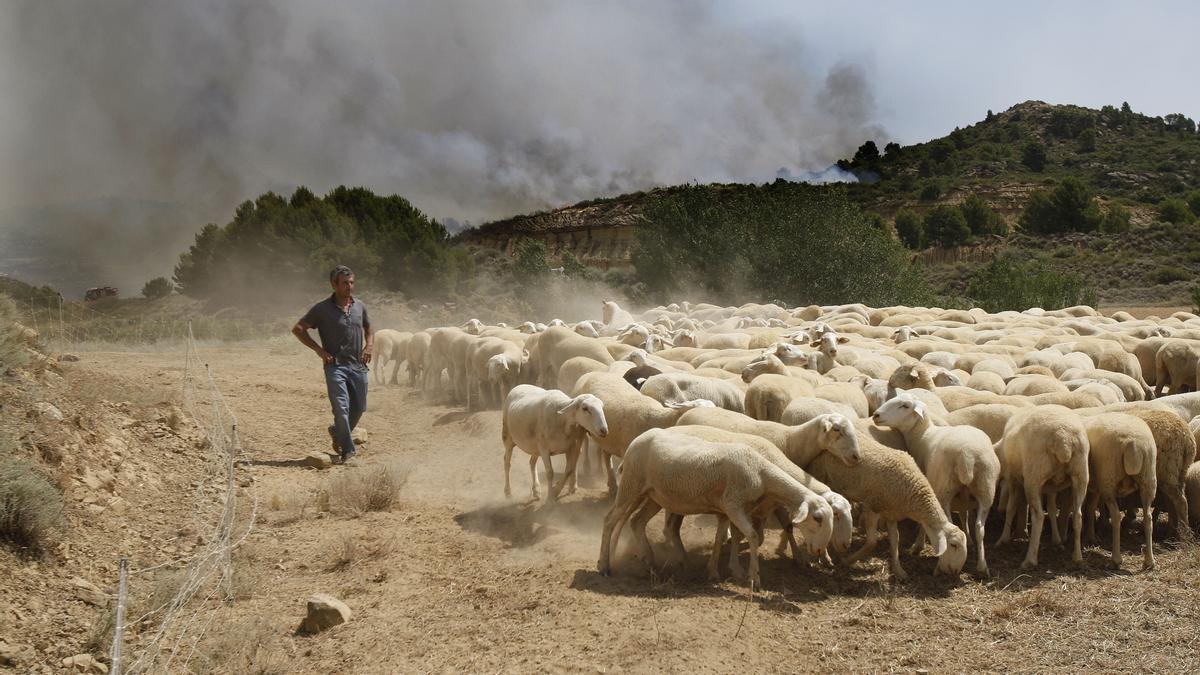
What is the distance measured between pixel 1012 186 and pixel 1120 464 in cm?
7792

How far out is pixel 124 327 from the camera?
28609 millimetres

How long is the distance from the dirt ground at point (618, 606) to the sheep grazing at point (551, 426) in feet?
1.59

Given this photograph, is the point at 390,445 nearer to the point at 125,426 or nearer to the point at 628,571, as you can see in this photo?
the point at 125,426

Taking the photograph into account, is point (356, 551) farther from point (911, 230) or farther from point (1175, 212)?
point (1175, 212)

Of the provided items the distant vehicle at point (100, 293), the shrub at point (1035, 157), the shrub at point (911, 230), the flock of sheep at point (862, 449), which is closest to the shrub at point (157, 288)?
the distant vehicle at point (100, 293)

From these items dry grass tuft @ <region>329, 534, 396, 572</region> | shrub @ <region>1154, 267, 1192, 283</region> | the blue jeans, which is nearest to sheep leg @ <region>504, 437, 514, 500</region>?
dry grass tuft @ <region>329, 534, 396, 572</region>

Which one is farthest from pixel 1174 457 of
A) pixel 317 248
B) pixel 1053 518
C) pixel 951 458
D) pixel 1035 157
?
pixel 1035 157

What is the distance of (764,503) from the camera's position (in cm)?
701

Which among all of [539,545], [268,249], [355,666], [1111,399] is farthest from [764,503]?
[268,249]

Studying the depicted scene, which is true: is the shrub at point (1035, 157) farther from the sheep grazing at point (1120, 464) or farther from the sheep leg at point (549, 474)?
the sheep leg at point (549, 474)

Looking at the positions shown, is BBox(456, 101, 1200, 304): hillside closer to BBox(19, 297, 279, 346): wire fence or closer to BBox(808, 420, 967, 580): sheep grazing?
BBox(19, 297, 279, 346): wire fence

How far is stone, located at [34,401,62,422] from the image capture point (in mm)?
7969

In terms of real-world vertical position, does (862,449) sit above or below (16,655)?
above

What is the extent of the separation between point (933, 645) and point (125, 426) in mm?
8283
